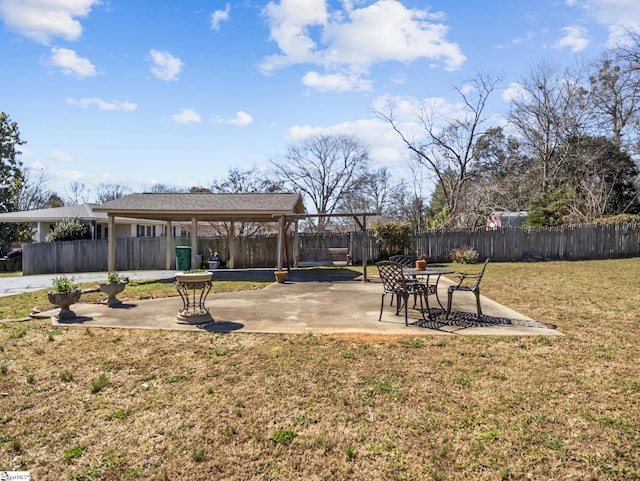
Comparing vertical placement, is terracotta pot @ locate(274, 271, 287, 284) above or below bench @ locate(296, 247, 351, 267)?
below

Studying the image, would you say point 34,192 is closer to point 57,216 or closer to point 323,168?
point 57,216

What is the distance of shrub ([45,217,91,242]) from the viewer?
18891mm

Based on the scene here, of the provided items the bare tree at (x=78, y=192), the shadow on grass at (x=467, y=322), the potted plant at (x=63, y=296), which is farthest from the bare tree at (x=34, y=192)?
the shadow on grass at (x=467, y=322)

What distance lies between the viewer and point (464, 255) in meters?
16.6

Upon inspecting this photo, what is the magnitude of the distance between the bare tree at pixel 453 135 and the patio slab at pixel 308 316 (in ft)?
62.3

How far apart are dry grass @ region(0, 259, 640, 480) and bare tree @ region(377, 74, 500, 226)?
22.1 m

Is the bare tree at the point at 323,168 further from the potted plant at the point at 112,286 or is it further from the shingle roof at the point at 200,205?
the potted plant at the point at 112,286

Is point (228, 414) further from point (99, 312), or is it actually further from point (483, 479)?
point (99, 312)

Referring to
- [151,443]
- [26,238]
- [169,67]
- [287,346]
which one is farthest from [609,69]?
[26,238]

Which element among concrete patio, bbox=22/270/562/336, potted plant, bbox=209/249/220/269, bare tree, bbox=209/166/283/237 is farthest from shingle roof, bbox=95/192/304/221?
bare tree, bbox=209/166/283/237

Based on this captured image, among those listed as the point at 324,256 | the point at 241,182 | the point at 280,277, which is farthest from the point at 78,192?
A: the point at 280,277

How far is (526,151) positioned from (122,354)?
3035 cm

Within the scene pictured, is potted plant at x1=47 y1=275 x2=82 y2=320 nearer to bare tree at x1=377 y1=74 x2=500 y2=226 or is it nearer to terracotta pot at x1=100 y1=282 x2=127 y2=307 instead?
terracotta pot at x1=100 y1=282 x2=127 y2=307

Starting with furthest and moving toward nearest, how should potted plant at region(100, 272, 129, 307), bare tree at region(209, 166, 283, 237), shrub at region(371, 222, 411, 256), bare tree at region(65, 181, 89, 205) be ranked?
bare tree at region(65, 181, 89, 205) → bare tree at region(209, 166, 283, 237) → shrub at region(371, 222, 411, 256) → potted plant at region(100, 272, 129, 307)
